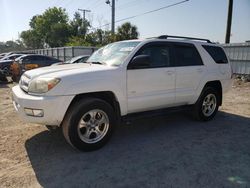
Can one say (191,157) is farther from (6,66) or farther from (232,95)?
(6,66)

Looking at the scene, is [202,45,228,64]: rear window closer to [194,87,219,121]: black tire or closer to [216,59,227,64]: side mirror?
[216,59,227,64]: side mirror

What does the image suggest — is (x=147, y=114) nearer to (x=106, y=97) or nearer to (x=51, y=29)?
(x=106, y=97)

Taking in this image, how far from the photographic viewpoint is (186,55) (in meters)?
5.58

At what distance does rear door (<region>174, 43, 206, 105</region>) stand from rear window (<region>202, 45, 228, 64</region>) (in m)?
0.45

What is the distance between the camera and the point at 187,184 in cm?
332

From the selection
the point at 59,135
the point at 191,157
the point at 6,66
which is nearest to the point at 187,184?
the point at 191,157

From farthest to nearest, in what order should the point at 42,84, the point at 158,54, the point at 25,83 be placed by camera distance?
the point at 158,54, the point at 25,83, the point at 42,84

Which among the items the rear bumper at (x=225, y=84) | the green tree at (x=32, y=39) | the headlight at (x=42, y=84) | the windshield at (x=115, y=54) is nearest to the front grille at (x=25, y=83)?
the headlight at (x=42, y=84)

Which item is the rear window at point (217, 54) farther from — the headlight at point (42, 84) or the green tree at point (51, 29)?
the green tree at point (51, 29)

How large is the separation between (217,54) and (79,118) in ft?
12.7

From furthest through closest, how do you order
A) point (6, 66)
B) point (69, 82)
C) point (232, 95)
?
point (6, 66)
point (232, 95)
point (69, 82)

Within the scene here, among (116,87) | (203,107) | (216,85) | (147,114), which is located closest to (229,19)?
(216,85)

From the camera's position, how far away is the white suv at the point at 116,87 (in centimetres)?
395

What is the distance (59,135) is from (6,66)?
13193mm
